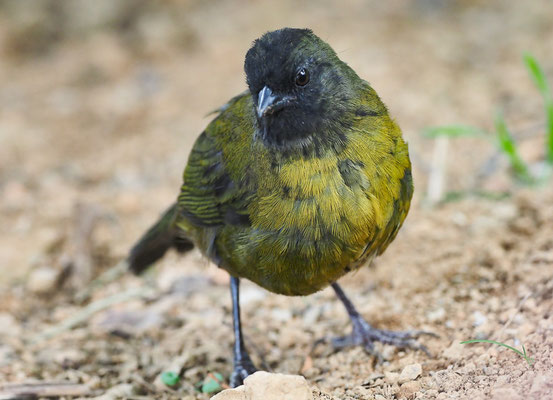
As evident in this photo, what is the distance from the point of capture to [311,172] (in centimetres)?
333

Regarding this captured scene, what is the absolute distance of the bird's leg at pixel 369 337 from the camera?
12.7 feet

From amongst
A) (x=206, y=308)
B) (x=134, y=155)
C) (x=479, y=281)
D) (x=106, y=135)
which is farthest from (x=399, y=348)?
(x=106, y=135)

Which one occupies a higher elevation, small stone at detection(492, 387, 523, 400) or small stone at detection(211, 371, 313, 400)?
small stone at detection(211, 371, 313, 400)

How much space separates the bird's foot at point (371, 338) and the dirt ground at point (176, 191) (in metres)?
0.08

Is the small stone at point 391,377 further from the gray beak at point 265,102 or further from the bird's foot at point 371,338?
the gray beak at point 265,102

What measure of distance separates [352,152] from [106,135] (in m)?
4.56

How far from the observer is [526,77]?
23.3 ft

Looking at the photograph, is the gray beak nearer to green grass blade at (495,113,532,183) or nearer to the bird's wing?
the bird's wing

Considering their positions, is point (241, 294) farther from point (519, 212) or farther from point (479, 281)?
point (519, 212)

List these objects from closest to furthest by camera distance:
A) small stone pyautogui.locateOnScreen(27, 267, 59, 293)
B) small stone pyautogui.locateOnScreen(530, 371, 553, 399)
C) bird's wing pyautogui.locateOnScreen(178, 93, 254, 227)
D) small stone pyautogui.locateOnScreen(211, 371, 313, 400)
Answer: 1. small stone pyautogui.locateOnScreen(530, 371, 553, 399)
2. small stone pyautogui.locateOnScreen(211, 371, 313, 400)
3. bird's wing pyautogui.locateOnScreen(178, 93, 254, 227)
4. small stone pyautogui.locateOnScreen(27, 267, 59, 293)

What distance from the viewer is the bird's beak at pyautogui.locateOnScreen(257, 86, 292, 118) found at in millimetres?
3289

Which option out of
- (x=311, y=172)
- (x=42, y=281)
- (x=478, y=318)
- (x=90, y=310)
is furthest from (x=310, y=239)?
(x=42, y=281)

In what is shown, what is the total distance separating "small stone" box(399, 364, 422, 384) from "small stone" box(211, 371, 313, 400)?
1.95 ft

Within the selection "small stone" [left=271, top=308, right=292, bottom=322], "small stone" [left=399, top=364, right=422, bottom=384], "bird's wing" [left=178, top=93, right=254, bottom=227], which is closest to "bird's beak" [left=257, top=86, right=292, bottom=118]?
"bird's wing" [left=178, top=93, right=254, bottom=227]
